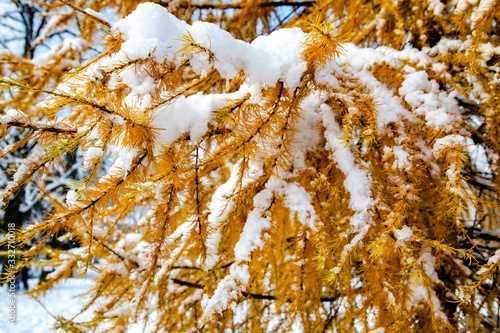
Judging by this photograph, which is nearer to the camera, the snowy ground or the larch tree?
the larch tree

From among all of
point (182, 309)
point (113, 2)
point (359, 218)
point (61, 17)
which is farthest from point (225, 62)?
point (61, 17)

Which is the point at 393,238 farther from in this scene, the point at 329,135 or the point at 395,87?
the point at 395,87

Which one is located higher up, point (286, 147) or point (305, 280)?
point (286, 147)

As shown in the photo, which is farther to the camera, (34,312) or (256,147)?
(34,312)

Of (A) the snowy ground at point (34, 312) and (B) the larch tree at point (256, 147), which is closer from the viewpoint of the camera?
(B) the larch tree at point (256, 147)

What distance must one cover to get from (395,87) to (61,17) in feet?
9.89

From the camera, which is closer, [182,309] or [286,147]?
[286,147]

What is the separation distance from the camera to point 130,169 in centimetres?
88

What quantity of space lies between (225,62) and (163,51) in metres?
0.19

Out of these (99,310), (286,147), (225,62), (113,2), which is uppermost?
(113,2)

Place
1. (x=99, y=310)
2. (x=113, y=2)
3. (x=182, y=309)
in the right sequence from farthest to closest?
Answer: 1. (x=113, y=2)
2. (x=182, y=309)
3. (x=99, y=310)

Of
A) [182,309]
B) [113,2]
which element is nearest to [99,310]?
[182,309]

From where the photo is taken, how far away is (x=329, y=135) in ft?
3.71

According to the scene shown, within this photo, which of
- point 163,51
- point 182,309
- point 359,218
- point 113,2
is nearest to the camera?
point 163,51
